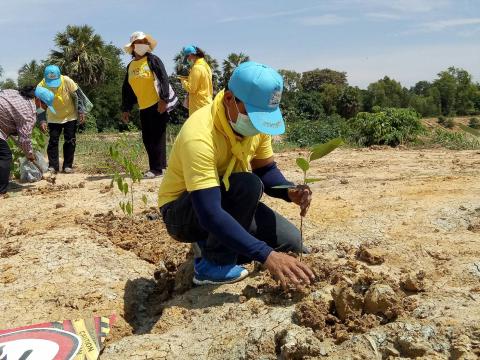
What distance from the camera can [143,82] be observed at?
4879 millimetres

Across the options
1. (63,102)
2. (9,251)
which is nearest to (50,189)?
(63,102)

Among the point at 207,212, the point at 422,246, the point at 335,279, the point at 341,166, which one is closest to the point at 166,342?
the point at 207,212

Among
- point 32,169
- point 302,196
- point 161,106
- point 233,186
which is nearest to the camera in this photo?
point 233,186

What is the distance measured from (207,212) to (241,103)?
1.43 ft

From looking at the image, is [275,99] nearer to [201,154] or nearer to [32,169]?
[201,154]

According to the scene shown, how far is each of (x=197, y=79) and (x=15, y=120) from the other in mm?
1697

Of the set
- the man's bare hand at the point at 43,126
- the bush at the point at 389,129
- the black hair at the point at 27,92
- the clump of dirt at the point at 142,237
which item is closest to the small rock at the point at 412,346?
the clump of dirt at the point at 142,237

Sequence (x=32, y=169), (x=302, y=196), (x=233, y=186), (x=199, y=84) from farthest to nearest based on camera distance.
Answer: (x=32, y=169) → (x=199, y=84) → (x=302, y=196) → (x=233, y=186)

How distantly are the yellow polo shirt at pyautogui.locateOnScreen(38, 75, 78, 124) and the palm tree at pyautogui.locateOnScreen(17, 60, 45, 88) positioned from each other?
2415cm

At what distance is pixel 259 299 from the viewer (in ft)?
6.84

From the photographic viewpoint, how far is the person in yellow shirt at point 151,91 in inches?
190

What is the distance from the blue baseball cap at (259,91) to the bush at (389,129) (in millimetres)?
7392

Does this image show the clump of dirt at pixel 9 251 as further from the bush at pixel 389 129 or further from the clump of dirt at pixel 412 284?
the bush at pixel 389 129

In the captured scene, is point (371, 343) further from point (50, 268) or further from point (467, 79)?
point (467, 79)
